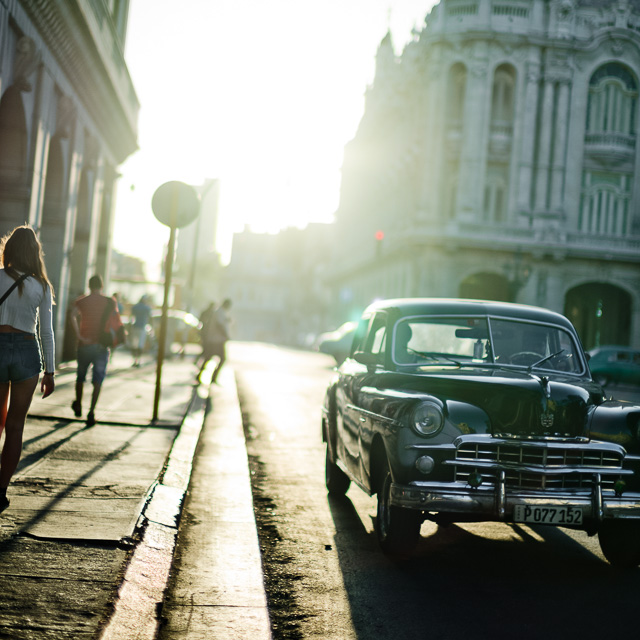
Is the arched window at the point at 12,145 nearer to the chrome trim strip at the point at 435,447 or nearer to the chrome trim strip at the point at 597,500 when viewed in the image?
the chrome trim strip at the point at 435,447

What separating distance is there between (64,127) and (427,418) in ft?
45.1

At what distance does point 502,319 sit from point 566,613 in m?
2.69

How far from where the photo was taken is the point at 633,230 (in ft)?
137

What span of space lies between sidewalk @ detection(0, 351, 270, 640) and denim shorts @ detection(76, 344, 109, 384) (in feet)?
1.73

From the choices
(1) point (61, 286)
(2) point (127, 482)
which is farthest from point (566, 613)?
(1) point (61, 286)

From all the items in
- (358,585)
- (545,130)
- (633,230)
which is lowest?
(358,585)

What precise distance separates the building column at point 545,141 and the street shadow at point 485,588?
37.3 meters

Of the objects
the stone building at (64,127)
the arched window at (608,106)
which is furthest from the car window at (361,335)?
the arched window at (608,106)

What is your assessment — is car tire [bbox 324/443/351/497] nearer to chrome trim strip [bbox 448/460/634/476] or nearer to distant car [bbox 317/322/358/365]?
chrome trim strip [bbox 448/460/634/476]

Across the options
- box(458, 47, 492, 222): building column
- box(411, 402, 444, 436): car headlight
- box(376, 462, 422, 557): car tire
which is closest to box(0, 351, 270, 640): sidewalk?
box(376, 462, 422, 557): car tire

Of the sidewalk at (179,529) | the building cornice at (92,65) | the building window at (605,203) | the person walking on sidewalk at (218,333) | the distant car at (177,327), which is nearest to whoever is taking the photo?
the sidewalk at (179,529)

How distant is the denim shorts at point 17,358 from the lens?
5352 millimetres

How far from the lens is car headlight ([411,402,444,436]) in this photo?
503 cm

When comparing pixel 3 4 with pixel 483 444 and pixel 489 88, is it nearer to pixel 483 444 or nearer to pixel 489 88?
pixel 483 444
